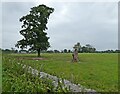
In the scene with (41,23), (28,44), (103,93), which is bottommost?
(103,93)

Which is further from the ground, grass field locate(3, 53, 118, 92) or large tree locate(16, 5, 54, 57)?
large tree locate(16, 5, 54, 57)

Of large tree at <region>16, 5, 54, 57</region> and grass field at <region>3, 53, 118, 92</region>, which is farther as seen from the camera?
large tree at <region>16, 5, 54, 57</region>

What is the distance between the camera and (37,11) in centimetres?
5097

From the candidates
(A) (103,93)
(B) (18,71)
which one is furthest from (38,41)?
(A) (103,93)

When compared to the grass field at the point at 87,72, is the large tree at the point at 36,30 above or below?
above

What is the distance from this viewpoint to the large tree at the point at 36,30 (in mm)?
49094

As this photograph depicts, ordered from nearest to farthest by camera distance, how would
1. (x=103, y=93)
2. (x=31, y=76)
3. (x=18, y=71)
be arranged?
(x=103, y=93)
(x=31, y=76)
(x=18, y=71)

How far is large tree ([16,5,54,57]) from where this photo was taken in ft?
161

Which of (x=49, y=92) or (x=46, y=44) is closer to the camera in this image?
(x=49, y=92)

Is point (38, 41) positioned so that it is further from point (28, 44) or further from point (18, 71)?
point (18, 71)

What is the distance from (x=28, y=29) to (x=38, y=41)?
263 cm

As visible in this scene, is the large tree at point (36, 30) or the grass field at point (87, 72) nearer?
the grass field at point (87, 72)

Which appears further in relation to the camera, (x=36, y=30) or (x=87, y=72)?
(x=36, y=30)

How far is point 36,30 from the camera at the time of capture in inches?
1923
